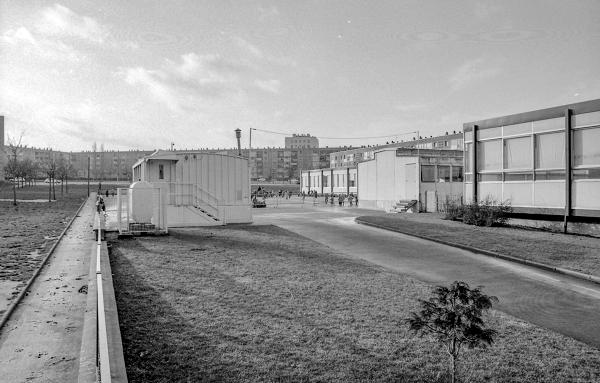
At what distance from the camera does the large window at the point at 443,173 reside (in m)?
32.6

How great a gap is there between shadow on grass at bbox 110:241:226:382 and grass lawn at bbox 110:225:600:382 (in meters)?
0.01

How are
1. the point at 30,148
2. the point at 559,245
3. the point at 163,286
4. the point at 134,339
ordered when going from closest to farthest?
the point at 134,339, the point at 163,286, the point at 559,245, the point at 30,148

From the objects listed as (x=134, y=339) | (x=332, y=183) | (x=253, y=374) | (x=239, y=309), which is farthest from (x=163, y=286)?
(x=332, y=183)

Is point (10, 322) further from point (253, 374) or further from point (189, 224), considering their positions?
point (189, 224)

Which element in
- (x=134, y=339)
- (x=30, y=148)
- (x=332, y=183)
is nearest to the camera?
(x=134, y=339)

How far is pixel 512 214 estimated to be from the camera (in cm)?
1900

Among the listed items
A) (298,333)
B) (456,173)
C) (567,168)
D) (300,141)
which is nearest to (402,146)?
(456,173)

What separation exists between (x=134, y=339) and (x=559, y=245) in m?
13.1

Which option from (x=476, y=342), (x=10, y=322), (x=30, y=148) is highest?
(x=30, y=148)

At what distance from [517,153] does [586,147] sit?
3.04 meters

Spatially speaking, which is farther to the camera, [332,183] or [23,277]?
[332,183]

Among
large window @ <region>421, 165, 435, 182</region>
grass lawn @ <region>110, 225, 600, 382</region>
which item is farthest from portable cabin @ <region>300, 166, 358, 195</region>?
grass lawn @ <region>110, 225, 600, 382</region>

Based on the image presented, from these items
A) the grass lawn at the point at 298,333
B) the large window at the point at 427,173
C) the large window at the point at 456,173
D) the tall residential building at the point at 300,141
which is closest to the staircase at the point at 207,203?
the grass lawn at the point at 298,333

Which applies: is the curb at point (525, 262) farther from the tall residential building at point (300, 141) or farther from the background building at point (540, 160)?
the tall residential building at point (300, 141)
